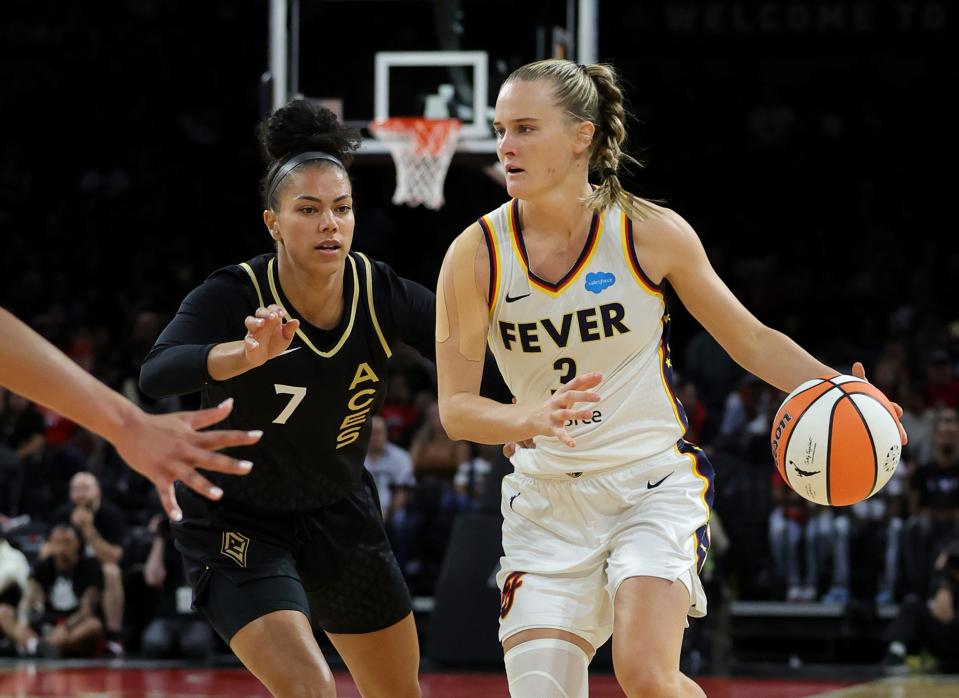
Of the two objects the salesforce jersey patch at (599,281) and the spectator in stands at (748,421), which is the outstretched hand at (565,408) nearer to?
the salesforce jersey patch at (599,281)

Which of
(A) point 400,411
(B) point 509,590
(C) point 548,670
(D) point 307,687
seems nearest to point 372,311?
(B) point 509,590

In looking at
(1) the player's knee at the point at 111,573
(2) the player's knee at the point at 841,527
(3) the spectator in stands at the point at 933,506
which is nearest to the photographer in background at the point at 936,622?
(3) the spectator in stands at the point at 933,506

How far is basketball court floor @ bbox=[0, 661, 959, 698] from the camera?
841 centimetres

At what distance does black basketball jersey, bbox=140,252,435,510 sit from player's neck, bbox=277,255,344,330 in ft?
0.08

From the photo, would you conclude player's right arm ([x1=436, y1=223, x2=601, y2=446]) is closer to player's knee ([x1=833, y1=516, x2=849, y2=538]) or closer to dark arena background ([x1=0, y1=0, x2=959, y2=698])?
dark arena background ([x1=0, y1=0, x2=959, y2=698])

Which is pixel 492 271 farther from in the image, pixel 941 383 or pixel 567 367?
pixel 941 383

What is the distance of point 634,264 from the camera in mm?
4043

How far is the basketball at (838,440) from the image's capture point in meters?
4.11

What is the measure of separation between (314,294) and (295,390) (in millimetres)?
310

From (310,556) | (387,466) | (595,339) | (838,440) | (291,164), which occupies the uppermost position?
(291,164)

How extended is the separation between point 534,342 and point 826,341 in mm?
10412

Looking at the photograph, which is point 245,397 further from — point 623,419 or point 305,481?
point 623,419

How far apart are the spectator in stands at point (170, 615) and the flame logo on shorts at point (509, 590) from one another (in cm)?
648

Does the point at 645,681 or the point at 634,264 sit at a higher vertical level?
the point at 634,264
